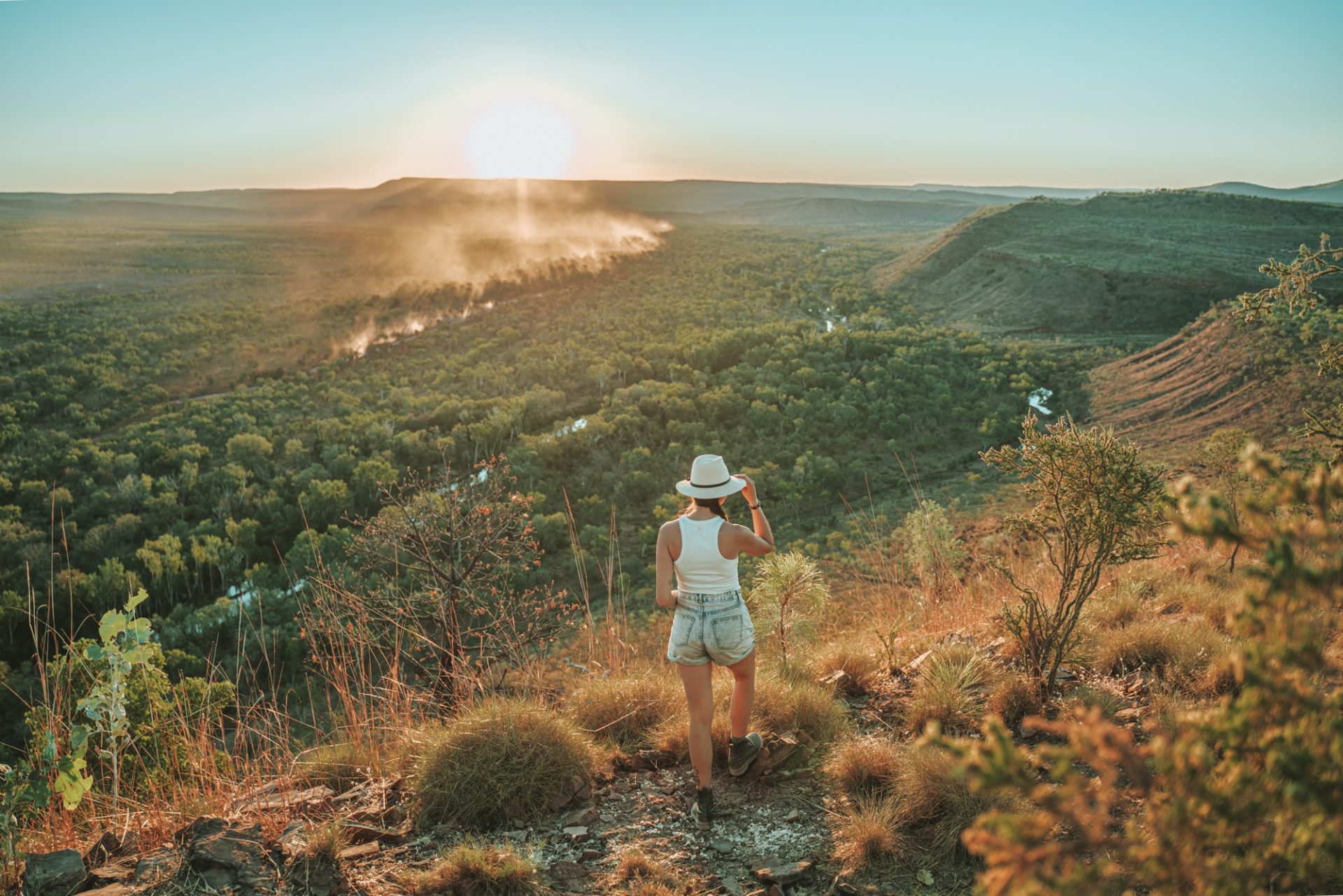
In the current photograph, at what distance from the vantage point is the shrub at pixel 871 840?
10.5ft

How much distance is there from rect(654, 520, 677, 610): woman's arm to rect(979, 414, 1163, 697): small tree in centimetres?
204

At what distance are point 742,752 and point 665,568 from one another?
1.10m

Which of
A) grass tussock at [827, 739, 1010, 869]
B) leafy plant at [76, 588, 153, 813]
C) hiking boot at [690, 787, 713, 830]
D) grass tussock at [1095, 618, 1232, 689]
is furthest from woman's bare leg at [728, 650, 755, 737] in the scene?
leafy plant at [76, 588, 153, 813]

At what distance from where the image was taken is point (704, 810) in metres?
3.62

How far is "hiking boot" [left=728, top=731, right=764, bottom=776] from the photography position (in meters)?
3.90

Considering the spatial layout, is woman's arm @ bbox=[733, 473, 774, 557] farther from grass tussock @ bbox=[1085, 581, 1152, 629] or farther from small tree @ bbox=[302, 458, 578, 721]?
grass tussock @ bbox=[1085, 581, 1152, 629]

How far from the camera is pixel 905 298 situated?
54125 millimetres

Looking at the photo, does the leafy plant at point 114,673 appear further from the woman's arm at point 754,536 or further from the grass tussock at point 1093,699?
the grass tussock at point 1093,699

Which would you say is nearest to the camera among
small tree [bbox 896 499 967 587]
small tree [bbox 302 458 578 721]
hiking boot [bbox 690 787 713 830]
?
hiking boot [bbox 690 787 713 830]

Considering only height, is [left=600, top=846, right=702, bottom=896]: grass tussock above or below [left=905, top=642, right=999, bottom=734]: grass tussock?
below

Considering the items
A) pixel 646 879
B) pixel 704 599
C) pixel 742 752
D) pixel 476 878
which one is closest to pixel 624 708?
pixel 742 752

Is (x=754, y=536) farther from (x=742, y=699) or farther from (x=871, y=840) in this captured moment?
(x=871, y=840)

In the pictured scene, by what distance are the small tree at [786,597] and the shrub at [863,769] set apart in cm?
131

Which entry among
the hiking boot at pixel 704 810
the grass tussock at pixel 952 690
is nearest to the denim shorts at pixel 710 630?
the hiking boot at pixel 704 810
